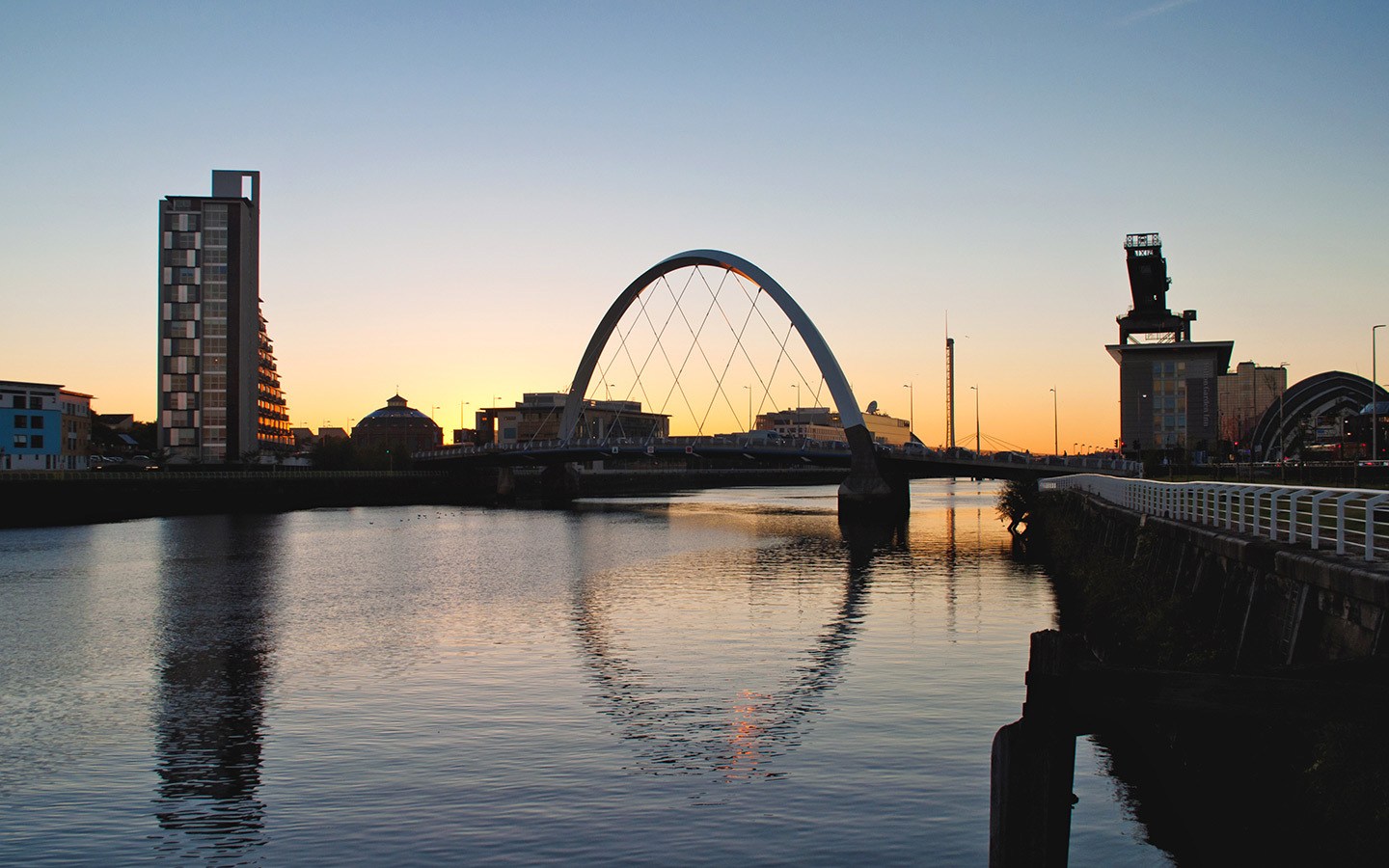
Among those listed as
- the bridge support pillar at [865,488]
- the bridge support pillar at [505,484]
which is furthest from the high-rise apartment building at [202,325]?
the bridge support pillar at [865,488]

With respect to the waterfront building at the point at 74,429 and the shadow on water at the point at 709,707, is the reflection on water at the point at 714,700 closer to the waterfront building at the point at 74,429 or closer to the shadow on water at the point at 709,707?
the shadow on water at the point at 709,707

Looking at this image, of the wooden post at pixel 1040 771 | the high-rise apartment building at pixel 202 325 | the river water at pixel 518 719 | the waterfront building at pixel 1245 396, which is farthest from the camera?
the high-rise apartment building at pixel 202 325

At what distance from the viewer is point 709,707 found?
18.8 m

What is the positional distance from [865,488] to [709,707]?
208 ft

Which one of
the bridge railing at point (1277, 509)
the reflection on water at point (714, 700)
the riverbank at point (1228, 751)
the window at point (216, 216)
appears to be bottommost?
the reflection on water at point (714, 700)

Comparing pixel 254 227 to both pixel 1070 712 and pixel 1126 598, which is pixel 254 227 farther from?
pixel 1070 712

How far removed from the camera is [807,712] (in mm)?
18328

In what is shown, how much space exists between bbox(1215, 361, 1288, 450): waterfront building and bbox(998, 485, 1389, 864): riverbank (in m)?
103

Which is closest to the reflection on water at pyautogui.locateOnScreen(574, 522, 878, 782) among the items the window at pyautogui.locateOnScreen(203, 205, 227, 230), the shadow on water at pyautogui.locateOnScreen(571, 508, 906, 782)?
the shadow on water at pyautogui.locateOnScreen(571, 508, 906, 782)

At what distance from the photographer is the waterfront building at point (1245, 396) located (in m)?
117

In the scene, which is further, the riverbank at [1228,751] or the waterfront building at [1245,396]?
the waterfront building at [1245,396]

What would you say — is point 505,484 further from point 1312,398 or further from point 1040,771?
point 1040,771

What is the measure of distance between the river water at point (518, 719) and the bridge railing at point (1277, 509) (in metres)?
3.95

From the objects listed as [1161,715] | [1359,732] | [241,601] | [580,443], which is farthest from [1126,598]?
[580,443]
